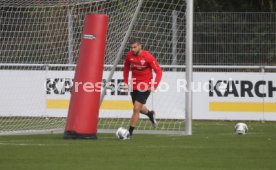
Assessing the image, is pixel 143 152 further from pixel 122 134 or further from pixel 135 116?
pixel 135 116

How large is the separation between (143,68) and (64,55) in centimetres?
528

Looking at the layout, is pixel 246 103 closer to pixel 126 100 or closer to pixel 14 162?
pixel 126 100

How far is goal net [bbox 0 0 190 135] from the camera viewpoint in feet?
65.5

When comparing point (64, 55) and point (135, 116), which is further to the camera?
point (64, 55)

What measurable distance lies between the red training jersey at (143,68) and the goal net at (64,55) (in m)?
1.08

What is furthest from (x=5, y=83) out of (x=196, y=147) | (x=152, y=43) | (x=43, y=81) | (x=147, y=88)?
(x=196, y=147)

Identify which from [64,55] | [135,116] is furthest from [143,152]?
[64,55]

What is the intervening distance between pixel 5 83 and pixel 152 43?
15.0 feet

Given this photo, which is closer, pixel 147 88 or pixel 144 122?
pixel 147 88

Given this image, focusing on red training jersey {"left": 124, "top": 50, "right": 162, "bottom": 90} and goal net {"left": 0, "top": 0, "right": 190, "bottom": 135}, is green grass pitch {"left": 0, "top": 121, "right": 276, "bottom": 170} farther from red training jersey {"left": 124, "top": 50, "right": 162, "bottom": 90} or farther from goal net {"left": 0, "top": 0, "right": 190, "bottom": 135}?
goal net {"left": 0, "top": 0, "right": 190, "bottom": 135}

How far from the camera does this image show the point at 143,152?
1352 centimetres

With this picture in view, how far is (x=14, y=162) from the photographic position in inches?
471

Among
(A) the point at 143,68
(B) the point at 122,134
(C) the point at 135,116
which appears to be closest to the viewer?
(B) the point at 122,134

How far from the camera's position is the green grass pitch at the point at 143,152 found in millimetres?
11539
